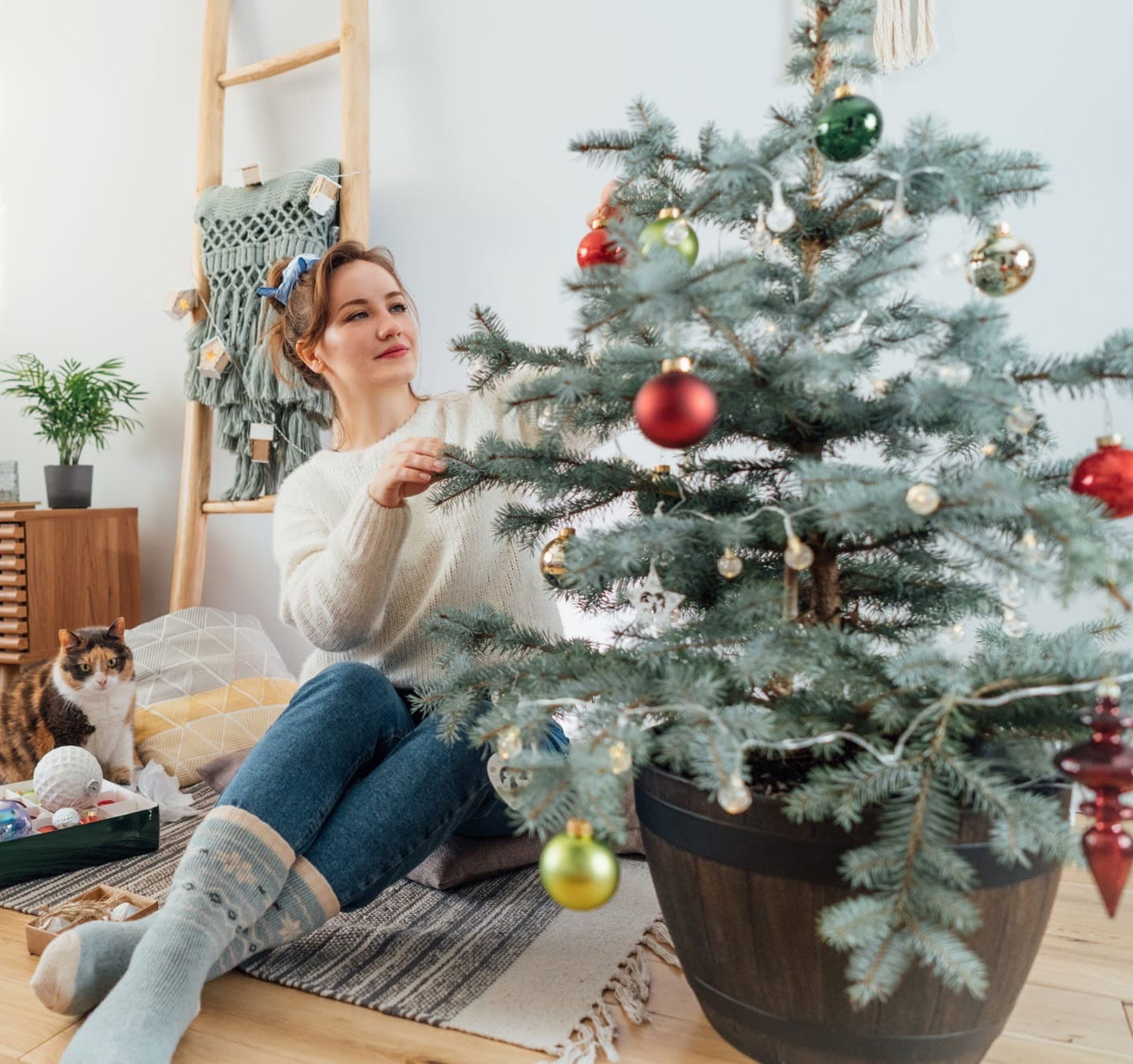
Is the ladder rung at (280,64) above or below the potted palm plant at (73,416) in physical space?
above

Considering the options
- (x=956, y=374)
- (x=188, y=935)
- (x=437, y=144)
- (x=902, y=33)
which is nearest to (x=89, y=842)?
(x=188, y=935)

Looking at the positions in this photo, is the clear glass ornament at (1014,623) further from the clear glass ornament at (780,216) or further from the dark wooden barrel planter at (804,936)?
the clear glass ornament at (780,216)

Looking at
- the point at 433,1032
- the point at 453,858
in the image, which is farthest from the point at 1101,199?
the point at 433,1032

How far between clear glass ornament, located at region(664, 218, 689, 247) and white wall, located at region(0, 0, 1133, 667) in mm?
661

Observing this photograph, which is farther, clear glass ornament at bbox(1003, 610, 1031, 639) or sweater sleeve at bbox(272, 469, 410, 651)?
sweater sleeve at bbox(272, 469, 410, 651)

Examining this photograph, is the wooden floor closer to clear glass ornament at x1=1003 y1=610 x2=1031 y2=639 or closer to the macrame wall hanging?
clear glass ornament at x1=1003 y1=610 x2=1031 y2=639

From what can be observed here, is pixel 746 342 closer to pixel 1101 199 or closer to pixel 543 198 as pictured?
pixel 1101 199

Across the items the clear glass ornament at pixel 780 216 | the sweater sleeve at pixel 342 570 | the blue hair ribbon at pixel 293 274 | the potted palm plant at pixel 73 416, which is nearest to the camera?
the clear glass ornament at pixel 780 216

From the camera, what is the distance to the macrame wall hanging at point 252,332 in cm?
189

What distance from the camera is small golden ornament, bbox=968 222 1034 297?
2.35 ft

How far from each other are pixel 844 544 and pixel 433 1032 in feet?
1.93

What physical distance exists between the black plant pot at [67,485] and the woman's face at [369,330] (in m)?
1.14

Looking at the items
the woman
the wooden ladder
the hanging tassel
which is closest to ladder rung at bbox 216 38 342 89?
the wooden ladder

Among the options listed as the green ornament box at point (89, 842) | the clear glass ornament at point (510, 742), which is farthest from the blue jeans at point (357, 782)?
the green ornament box at point (89, 842)
